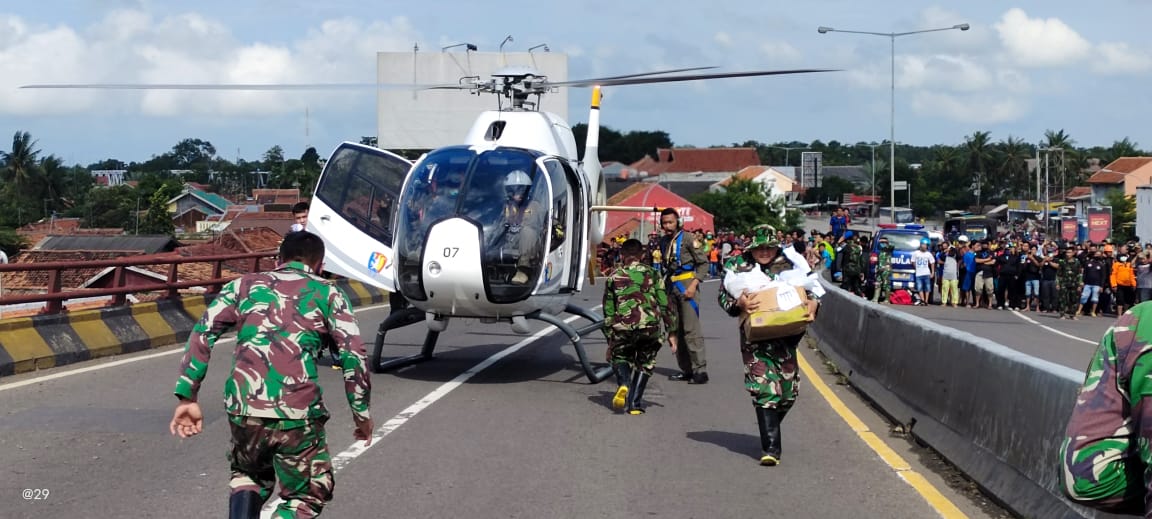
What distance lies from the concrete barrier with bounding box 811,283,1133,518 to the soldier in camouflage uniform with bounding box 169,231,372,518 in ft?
11.8

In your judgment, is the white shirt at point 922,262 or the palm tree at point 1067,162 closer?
the white shirt at point 922,262

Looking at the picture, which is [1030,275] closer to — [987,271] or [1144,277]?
[987,271]

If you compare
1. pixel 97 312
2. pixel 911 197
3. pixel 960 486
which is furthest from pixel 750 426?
pixel 911 197

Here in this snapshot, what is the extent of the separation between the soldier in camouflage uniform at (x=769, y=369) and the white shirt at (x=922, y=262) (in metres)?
23.9

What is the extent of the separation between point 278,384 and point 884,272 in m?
28.3

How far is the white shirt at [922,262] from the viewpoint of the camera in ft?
104

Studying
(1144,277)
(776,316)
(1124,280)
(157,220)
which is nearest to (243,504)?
(776,316)

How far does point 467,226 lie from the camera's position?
1230 cm

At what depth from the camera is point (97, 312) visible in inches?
590

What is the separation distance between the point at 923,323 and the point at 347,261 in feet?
21.0

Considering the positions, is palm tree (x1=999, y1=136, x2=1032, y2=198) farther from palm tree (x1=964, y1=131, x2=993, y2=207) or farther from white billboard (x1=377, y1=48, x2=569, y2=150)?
white billboard (x1=377, y1=48, x2=569, y2=150)

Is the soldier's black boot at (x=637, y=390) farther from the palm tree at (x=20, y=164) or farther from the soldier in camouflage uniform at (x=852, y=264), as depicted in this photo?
the palm tree at (x=20, y=164)

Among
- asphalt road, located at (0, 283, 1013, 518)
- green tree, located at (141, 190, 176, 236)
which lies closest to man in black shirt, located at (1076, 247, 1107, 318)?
asphalt road, located at (0, 283, 1013, 518)

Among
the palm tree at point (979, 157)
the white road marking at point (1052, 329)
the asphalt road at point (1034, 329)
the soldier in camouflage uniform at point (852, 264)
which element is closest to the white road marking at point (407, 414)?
the asphalt road at point (1034, 329)
